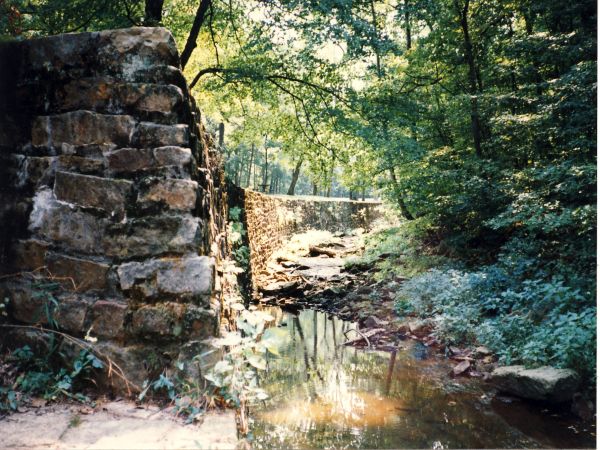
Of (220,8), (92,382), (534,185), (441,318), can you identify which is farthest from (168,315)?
(220,8)

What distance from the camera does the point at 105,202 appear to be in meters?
2.54

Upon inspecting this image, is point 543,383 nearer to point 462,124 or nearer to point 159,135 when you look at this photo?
point 159,135

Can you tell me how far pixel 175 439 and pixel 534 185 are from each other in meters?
5.96

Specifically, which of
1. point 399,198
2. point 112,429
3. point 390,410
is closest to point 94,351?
point 112,429

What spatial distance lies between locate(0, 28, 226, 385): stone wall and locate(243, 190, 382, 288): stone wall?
19.2ft

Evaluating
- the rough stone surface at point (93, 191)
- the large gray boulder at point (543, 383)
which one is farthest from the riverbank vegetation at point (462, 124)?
the rough stone surface at point (93, 191)

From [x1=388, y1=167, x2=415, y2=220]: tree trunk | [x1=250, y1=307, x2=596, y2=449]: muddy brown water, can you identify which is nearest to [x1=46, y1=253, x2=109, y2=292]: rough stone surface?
[x1=250, y1=307, x2=596, y2=449]: muddy brown water

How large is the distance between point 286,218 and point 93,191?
1306 centimetres

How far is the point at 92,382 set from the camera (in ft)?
7.74

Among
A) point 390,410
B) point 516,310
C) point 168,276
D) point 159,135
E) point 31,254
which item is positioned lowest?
point 390,410

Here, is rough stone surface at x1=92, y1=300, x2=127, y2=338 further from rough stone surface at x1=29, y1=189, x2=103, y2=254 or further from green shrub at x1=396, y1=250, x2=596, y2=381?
green shrub at x1=396, y1=250, x2=596, y2=381

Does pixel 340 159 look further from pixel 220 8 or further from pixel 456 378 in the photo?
pixel 456 378

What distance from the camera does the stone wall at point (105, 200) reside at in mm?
2426

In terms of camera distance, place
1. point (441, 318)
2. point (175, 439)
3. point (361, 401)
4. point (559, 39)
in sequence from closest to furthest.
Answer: point (175, 439) → point (361, 401) → point (559, 39) → point (441, 318)
